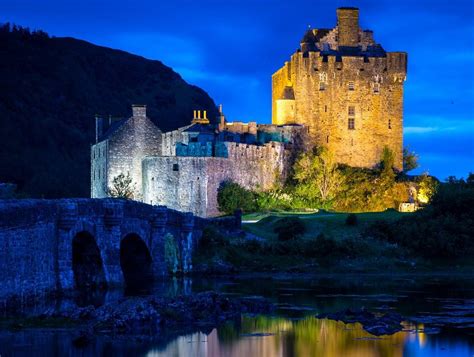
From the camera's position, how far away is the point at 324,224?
220ft

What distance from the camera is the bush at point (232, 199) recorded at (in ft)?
252

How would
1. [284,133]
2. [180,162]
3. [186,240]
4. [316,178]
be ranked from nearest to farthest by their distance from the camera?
[186,240], [180,162], [316,178], [284,133]

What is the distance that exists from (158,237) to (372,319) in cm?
1727

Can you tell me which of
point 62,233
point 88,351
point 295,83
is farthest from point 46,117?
point 88,351

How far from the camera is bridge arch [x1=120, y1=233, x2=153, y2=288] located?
5353 centimetres

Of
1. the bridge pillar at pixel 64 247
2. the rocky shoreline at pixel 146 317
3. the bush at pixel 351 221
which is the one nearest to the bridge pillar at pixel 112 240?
the bridge pillar at pixel 64 247

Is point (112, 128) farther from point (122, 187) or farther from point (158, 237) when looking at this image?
point (158, 237)

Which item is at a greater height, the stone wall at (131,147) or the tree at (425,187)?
the stone wall at (131,147)

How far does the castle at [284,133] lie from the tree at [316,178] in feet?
3.68

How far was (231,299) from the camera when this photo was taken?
42656mm

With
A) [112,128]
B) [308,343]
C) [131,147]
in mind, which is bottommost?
[308,343]

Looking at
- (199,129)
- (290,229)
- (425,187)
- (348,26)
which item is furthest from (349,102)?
(290,229)

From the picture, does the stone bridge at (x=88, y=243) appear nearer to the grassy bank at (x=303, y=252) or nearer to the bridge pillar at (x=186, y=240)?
the bridge pillar at (x=186, y=240)

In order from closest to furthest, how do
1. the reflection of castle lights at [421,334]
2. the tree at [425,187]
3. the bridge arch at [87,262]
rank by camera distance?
1. the reflection of castle lights at [421,334]
2. the bridge arch at [87,262]
3. the tree at [425,187]
